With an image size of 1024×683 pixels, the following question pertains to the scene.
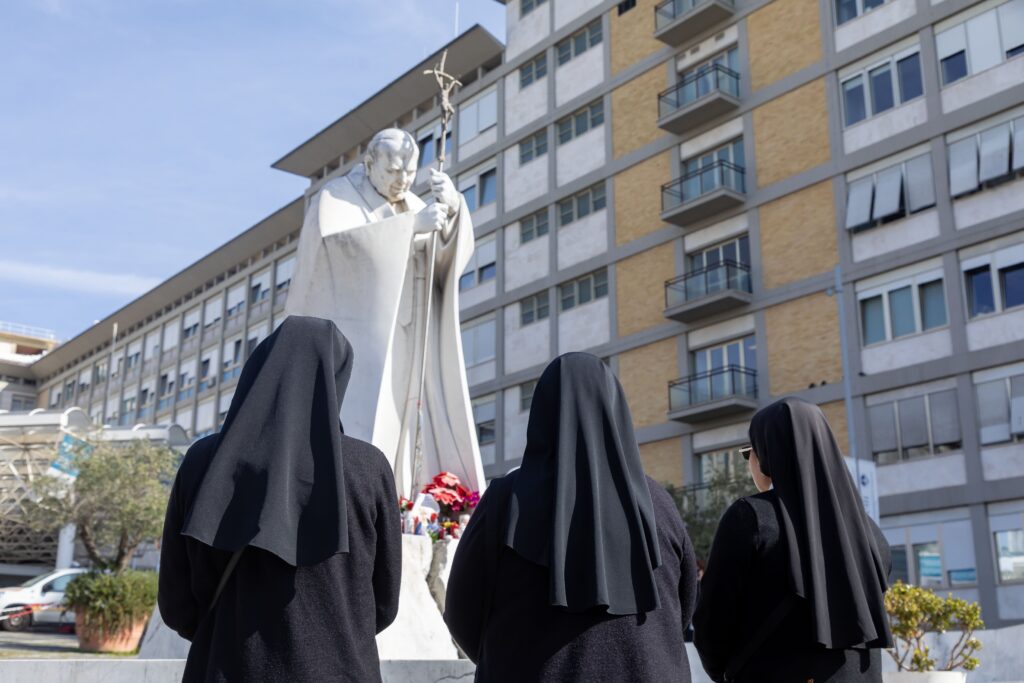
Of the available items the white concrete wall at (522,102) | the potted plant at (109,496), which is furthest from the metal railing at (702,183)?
the potted plant at (109,496)

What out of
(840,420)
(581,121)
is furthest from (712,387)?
(581,121)

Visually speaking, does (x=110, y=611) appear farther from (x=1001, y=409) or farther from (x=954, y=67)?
(x=954, y=67)

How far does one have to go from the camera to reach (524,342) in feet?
125

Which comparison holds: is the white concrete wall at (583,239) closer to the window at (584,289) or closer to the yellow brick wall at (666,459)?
the window at (584,289)

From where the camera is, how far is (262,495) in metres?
3.08

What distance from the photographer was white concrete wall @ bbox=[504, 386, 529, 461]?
122 ft

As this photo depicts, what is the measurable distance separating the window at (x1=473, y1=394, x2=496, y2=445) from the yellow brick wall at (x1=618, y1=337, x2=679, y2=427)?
626 cm

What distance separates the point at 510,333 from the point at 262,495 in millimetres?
35655

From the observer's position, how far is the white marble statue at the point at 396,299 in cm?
825

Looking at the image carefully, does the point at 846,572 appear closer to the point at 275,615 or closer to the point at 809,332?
the point at 275,615

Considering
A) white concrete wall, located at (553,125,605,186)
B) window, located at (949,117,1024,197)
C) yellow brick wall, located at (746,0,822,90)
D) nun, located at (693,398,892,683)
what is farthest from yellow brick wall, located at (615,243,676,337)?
nun, located at (693,398,892,683)

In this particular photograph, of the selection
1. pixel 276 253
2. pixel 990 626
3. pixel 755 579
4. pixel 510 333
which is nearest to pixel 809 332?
pixel 990 626

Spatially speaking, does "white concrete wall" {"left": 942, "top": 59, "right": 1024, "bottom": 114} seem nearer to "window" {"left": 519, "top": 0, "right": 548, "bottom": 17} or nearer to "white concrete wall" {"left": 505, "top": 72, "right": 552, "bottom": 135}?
"white concrete wall" {"left": 505, "top": 72, "right": 552, "bottom": 135}

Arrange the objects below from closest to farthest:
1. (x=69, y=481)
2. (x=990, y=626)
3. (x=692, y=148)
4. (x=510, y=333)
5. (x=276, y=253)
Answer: (x=990, y=626) < (x=69, y=481) < (x=692, y=148) < (x=510, y=333) < (x=276, y=253)
